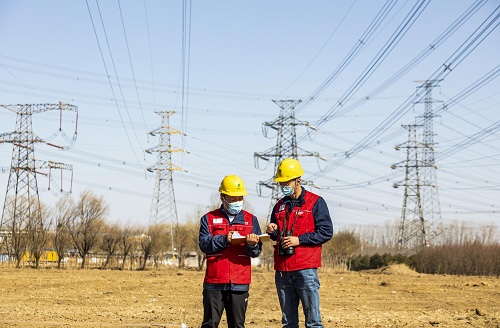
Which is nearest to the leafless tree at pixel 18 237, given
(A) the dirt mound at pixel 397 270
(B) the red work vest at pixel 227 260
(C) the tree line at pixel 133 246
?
(C) the tree line at pixel 133 246

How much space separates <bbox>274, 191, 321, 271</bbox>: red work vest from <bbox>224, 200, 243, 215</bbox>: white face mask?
0.42 meters

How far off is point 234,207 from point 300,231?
2.58 feet

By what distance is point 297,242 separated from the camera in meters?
7.62

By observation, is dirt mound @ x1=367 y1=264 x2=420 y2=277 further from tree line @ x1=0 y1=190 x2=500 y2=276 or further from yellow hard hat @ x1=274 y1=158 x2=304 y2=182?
yellow hard hat @ x1=274 y1=158 x2=304 y2=182

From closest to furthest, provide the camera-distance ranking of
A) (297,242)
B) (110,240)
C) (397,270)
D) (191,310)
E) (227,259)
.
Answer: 1. (297,242)
2. (227,259)
3. (191,310)
4. (397,270)
5. (110,240)

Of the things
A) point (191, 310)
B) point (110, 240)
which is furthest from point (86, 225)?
point (191, 310)

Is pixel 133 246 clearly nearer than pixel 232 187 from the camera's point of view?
No

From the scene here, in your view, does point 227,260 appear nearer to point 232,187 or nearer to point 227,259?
point 227,259

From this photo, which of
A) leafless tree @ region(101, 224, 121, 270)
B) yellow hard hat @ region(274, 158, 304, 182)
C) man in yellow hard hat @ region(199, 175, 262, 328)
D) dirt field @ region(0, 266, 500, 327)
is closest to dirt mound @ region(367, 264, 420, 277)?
leafless tree @ region(101, 224, 121, 270)

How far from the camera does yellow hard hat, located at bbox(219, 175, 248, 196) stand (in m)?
8.03

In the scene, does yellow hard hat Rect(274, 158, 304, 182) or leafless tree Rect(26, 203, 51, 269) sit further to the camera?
leafless tree Rect(26, 203, 51, 269)

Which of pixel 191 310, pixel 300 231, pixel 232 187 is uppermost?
pixel 232 187

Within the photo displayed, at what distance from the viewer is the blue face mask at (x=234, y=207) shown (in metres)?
8.05

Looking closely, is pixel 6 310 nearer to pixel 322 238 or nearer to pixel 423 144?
pixel 322 238
